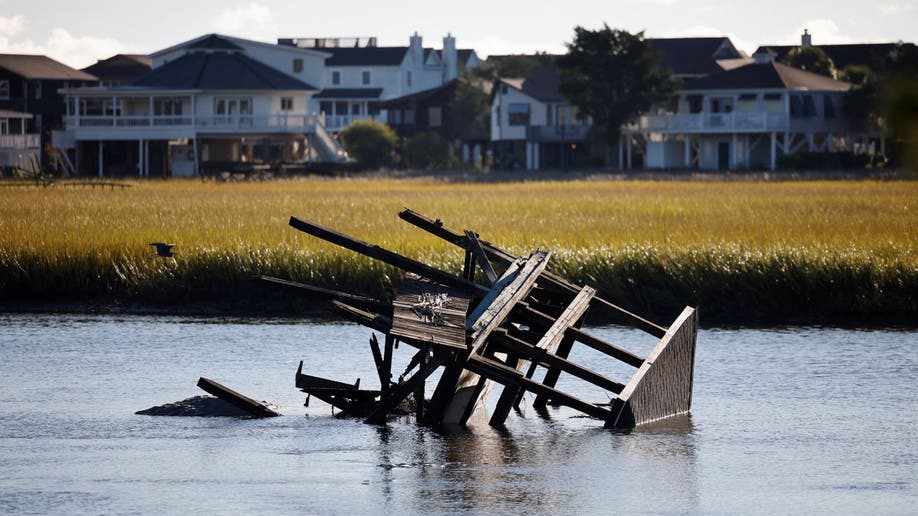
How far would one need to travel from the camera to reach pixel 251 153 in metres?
95.3

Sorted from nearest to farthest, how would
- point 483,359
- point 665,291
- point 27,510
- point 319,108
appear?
point 27,510, point 483,359, point 665,291, point 319,108

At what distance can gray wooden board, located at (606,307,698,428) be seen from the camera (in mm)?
16078

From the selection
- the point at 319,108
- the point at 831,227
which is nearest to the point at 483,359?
the point at 831,227

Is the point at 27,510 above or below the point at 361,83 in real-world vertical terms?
below

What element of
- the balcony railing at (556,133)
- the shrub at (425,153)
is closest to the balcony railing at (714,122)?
the balcony railing at (556,133)

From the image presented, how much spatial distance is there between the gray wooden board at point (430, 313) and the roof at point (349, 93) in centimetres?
10530

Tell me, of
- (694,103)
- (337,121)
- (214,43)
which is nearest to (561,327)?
(694,103)

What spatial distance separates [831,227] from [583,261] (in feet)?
31.1

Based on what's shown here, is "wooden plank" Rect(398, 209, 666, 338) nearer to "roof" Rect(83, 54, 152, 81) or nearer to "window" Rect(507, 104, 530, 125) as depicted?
"window" Rect(507, 104, 530, 125)

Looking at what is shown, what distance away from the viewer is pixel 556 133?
106 meters

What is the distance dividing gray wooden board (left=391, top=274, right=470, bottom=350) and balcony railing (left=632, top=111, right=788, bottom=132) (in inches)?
3043

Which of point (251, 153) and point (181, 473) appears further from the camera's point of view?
point (251, 153)

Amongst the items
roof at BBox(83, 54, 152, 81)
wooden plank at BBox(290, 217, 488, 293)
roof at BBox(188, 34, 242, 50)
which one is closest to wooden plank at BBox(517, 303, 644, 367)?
wooden plank at BBox(290, 217, 488, 293)

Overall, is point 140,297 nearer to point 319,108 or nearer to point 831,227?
point 831,227
